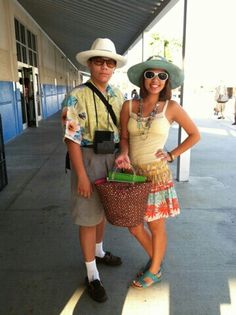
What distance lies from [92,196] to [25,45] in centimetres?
1020

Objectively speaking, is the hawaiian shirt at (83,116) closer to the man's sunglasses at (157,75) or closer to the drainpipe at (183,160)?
the man's sunglasses at (157,75)

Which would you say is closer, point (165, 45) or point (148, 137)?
point (148, 137)

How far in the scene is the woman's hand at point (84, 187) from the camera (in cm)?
204

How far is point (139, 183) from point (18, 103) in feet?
27.4

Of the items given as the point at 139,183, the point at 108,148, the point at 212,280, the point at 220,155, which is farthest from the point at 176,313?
the point at 220,155

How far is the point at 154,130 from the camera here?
2059mm

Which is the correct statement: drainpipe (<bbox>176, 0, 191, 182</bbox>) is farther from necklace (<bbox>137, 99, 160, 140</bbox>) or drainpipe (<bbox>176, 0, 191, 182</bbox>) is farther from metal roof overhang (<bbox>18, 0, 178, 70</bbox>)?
necklace (<bbox>137, 99, 160, 140</bbox>)

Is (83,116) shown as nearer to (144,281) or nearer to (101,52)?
(101,52)

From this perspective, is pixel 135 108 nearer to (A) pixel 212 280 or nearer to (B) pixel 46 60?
A: (A) pixel 212 280

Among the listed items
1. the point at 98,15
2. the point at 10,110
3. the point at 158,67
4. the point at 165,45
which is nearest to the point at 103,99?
the point at 158,67

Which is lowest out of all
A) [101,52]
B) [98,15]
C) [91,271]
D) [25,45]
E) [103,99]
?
[91,271]

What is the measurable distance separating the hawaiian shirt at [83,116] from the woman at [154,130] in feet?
0.55

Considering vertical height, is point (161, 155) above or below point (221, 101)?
above

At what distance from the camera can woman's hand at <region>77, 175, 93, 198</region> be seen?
204 centimetres
